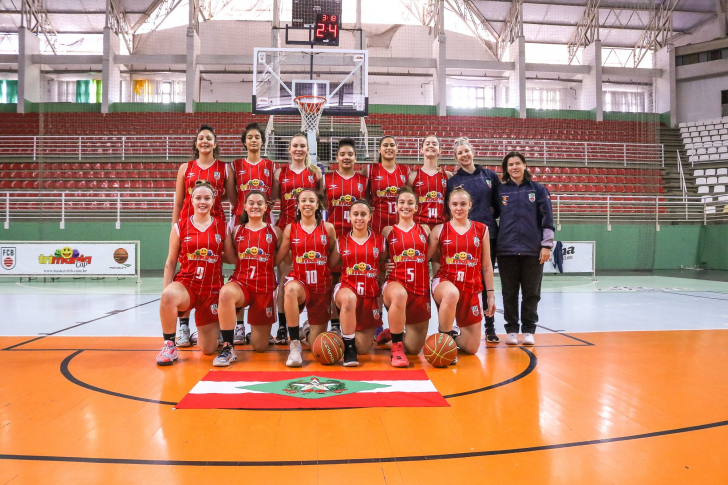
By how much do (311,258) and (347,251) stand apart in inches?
11.7

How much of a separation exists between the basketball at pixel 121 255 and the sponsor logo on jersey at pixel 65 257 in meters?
0.63

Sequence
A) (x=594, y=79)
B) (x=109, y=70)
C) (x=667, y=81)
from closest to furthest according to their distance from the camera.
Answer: (x=109, y=70)
(x=594, y=79)
(x=667, y=81)

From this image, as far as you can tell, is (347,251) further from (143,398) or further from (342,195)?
(143,398)

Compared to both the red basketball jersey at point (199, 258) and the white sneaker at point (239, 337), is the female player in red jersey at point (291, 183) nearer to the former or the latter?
the white sneaker at point (239, 337)

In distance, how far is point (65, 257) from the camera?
998 cm

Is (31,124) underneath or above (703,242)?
above

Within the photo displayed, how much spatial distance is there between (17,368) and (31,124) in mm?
19234

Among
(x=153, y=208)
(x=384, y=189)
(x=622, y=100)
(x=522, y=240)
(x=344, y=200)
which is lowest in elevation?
(x=522, y=240)

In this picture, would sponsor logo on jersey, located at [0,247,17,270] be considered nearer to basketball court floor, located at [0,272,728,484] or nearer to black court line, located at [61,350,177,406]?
basketball court floor, located at [0,272,728,484]

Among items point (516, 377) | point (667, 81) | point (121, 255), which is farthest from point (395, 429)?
point (667, 81)

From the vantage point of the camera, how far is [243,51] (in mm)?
21984

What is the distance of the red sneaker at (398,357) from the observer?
11.7 feet

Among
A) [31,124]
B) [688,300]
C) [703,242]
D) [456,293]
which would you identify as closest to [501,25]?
[703,242]

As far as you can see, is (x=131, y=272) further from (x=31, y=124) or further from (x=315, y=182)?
(x=31, y=124)
